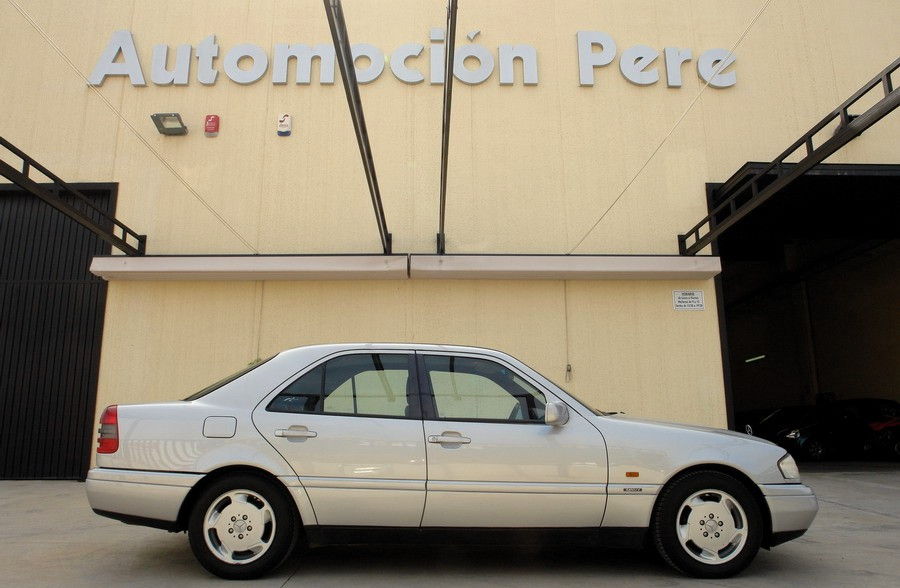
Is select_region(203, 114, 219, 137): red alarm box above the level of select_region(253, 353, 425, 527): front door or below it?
above

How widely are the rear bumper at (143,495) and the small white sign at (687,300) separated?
23.1 ft

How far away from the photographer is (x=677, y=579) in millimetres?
3971

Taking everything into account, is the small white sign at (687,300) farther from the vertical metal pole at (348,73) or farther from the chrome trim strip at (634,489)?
the chrome trim strip at (634,489)

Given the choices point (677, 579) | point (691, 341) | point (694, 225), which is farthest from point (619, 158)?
point (677, 579)

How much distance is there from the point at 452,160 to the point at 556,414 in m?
6.12

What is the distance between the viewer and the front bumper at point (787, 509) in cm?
402

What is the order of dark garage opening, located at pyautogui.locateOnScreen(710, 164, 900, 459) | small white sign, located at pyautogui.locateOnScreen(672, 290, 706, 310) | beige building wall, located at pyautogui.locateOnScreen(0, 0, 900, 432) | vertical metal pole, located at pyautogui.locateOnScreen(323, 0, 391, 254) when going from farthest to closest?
dark garage opening, located at pyautogui.locateOnScreen(710, 164, 900, 459)
small white sign, located at pyautogui.locateOnScreen(672, 290, 706, 310)
beige building wall, located at pyautogui.locateOnScreen(0, 0, 900, 432)
vertical metal pole, located at pyautogui.locateOnScreen(323, 0, 391, 254)

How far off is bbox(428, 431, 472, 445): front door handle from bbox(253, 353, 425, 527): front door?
81 millimetres

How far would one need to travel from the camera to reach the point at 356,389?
4.17m

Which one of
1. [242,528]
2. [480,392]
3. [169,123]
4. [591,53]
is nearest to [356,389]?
[480,392]

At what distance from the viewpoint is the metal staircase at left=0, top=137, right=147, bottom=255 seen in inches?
264

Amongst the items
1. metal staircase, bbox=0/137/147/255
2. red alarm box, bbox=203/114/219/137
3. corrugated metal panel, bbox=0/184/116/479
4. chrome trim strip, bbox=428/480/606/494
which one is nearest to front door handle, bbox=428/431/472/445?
chrome trim strip, bbox=428/480/606/494

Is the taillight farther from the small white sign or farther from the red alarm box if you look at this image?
the small white sign

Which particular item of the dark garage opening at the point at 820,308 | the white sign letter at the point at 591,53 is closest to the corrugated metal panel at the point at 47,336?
the white sign letter at the point at 591,53
